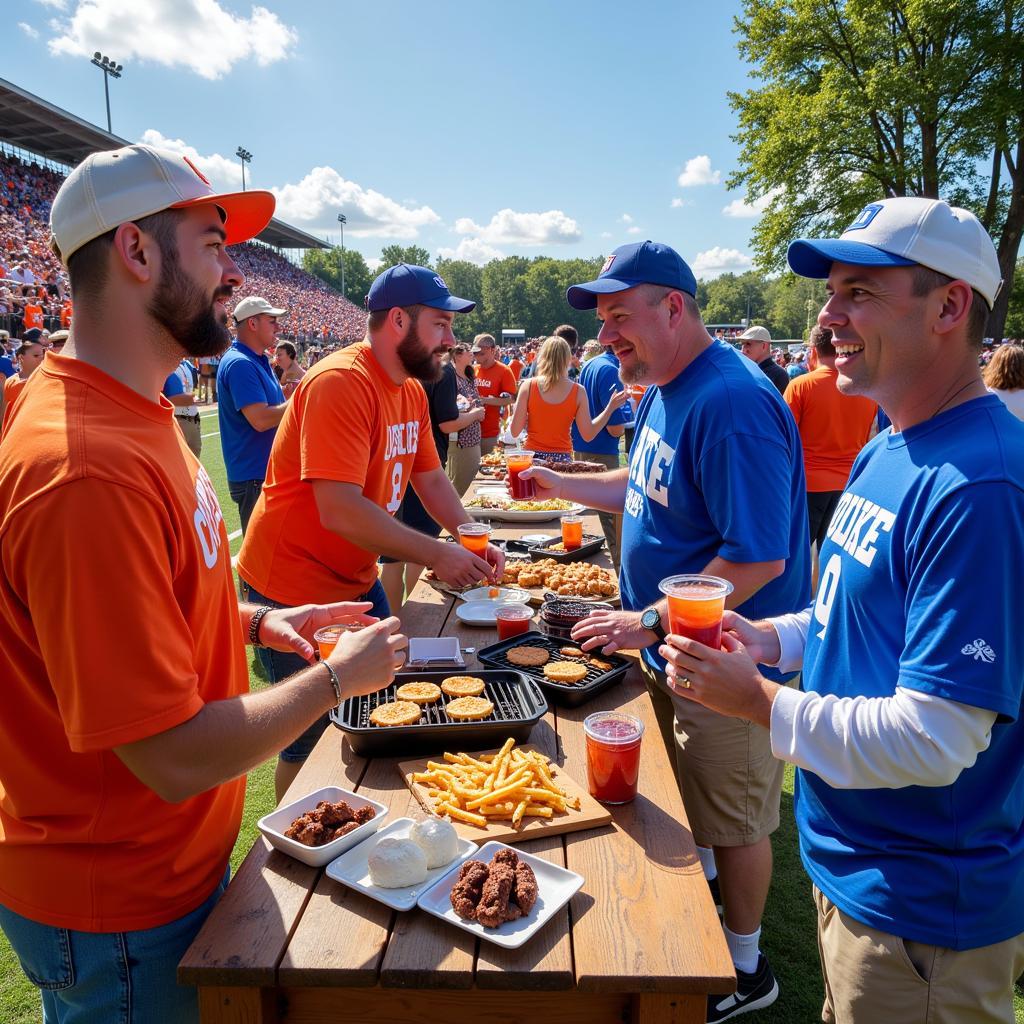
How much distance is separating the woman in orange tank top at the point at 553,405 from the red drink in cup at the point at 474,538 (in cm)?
401

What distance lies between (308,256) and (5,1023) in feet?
429

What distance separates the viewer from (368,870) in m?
1.88

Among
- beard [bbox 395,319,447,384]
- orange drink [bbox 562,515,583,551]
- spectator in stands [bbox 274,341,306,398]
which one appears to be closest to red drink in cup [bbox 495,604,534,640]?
beard [bbox 395,319,447,384]

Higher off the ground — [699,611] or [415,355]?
[415,355]

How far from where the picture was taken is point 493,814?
6.95 feet

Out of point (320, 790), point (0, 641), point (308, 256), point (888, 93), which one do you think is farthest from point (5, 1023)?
point (308, 256)

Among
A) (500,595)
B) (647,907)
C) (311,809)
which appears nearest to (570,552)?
(500,595)

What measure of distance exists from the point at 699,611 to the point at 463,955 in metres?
1.06

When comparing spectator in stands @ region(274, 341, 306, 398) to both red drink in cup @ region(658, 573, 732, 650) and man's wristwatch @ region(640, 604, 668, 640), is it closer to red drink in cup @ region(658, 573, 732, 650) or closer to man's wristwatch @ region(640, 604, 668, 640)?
man's wristwatch @ region(640, 604, 668, 640)

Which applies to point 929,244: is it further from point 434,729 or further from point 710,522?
point 434,729

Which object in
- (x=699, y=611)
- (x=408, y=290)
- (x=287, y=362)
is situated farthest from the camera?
(x=287, y=362)

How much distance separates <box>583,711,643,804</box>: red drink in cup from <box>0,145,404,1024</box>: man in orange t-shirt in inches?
29.6

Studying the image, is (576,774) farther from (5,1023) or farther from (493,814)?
(5,1023)

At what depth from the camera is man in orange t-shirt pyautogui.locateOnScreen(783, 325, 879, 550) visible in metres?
6.67
